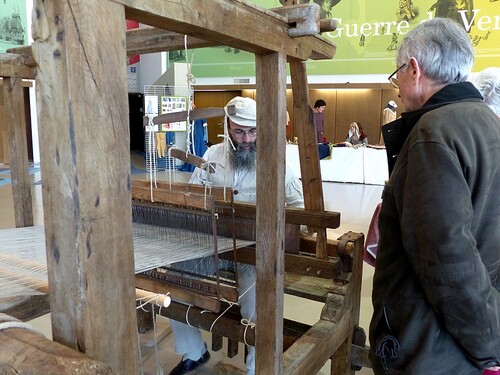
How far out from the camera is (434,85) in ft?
3.88

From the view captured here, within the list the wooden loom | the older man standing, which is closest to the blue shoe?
the older man standing

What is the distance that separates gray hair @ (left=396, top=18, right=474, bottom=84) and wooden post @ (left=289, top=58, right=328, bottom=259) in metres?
0.61

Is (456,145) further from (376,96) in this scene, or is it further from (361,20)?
(376,96)

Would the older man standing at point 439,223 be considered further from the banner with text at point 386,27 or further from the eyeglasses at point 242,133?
the banner with text at point 386,27

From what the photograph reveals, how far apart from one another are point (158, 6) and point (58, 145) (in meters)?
0.31

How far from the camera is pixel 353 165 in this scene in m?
8.12

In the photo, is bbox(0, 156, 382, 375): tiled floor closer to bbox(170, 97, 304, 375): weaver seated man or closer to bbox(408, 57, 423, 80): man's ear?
bbox(170, 97, 304, 375): weaver seated man

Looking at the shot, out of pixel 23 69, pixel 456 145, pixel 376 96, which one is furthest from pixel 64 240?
pixel 376 96

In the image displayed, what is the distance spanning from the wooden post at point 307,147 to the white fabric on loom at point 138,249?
396mm

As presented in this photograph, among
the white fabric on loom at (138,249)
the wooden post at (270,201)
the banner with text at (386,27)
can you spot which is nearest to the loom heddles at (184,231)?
the white fabric on loom at (138,249)

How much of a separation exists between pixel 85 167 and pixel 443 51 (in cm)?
95

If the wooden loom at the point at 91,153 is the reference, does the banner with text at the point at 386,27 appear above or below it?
above

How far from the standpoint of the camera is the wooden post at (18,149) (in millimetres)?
2082

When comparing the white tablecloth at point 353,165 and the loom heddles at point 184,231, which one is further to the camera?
the white tablecloth at point 353,165
